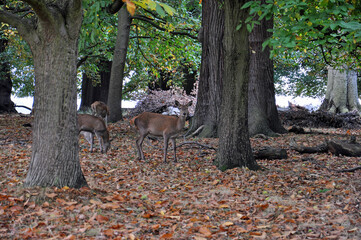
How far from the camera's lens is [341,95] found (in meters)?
21.8

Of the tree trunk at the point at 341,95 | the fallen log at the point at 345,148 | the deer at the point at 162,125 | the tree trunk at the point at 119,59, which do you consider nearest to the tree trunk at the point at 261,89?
the fallen log at the point at 345,148

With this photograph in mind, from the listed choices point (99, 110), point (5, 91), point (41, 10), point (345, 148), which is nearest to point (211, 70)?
point (345, 148)

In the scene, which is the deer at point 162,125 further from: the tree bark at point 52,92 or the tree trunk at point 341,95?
the tree trunk at point 341,95

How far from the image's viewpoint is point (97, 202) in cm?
587

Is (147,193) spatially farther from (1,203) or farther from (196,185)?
(1,203)

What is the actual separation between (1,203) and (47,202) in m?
0.58

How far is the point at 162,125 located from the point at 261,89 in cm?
459

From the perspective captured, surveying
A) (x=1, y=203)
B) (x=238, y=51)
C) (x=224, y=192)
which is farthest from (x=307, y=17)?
(x=1, y=203)

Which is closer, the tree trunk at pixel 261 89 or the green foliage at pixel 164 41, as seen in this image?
the tree trunk at pixel 261 89

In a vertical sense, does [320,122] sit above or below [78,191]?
above

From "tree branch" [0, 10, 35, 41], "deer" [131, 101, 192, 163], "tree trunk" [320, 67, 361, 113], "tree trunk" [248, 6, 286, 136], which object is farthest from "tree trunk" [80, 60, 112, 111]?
"tree branch" [0, 10, 35, 41]

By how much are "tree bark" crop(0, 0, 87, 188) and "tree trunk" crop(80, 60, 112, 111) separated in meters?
19.5

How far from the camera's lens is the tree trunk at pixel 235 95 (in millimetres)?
8578

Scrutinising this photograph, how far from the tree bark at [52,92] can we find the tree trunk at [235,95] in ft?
11.3
